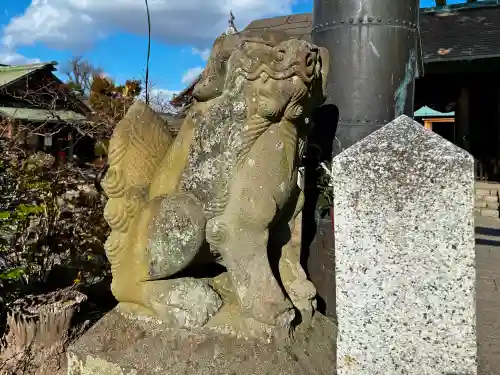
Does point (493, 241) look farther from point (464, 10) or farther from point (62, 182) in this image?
point (464, 10)

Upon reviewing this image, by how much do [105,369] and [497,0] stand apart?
11874 millimetres

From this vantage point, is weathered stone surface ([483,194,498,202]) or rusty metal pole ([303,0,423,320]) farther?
→ weathered stone surface ([483,194,498,202])

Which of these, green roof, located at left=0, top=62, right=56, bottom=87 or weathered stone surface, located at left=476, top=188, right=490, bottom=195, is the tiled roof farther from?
green roof, located at left=0, top=62, right=56, bottom=87

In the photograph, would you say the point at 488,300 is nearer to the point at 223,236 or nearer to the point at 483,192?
the point at 223,236

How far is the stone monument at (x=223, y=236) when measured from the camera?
1.76 meters

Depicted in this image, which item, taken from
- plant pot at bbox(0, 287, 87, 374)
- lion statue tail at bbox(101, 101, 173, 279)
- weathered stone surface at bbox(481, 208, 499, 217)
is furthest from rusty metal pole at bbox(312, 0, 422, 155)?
weathered stone surface at bbox(481, 208, 499, 217)

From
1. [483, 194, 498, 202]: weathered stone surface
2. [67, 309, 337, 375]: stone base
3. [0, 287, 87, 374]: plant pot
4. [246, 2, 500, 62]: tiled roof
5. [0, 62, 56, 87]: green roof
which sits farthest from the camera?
[0, 62, 56, 87]: green roof

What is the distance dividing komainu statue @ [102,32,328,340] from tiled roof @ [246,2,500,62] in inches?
263

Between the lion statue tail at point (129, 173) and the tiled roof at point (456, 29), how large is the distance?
661 cm

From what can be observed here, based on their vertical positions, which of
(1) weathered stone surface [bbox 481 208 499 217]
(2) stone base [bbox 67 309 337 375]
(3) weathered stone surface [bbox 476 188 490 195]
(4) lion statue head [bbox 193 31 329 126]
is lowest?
(2) stone base [bbox 67 309 337 375]

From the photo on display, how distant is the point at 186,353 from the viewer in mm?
1767

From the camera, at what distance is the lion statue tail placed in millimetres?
1979

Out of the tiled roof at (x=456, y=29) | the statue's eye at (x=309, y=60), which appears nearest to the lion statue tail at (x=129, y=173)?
the statue's eye at (x=309, y=60)

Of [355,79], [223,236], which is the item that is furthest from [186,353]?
[355,79]
